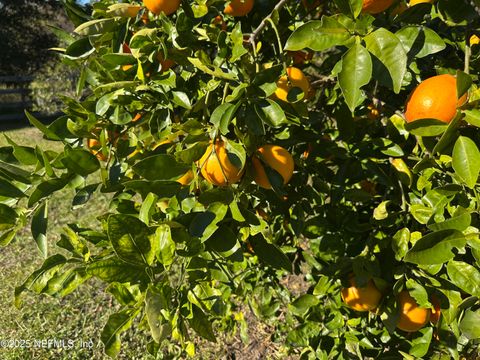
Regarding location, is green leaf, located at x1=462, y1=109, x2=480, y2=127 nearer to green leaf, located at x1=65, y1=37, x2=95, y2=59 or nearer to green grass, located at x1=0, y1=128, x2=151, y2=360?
green leaf, located at x1=65, y1=37, x2=95, y2=59

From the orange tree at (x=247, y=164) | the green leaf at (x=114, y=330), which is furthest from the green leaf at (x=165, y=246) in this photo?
the green leaf at (x=114, y=330)

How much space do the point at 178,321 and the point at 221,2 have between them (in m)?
0.64

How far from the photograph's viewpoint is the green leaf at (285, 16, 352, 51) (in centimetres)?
59

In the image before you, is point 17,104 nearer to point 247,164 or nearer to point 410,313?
point 247,164

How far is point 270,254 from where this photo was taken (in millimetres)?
740

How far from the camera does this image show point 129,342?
2.11 m

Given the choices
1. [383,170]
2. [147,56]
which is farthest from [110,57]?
[383,170]

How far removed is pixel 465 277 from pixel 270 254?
344 millimetres

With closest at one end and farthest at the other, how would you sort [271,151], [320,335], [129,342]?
[271,151], [320,335], [129,342]

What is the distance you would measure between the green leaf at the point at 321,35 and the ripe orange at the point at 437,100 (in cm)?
20

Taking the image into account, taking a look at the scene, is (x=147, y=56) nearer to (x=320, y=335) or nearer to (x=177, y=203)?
(x=177, y=203)

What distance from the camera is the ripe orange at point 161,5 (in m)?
0.78

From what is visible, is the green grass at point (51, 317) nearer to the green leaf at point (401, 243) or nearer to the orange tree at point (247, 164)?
the orange tree at point (247, 164)

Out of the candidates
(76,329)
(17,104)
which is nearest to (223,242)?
(76,329)
